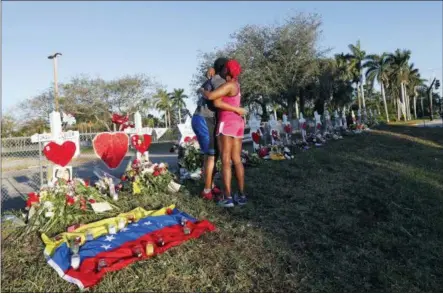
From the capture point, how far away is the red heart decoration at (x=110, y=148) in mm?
6180

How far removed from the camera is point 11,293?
3.10 metres

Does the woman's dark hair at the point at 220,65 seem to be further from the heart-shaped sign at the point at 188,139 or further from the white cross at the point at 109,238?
the heart-shaped sign at the point at 188,139

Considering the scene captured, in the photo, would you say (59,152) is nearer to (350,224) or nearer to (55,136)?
(55,136)

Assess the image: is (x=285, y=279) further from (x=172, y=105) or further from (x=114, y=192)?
(x=172, y=105)

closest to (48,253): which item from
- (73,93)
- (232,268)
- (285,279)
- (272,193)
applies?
(232,268)

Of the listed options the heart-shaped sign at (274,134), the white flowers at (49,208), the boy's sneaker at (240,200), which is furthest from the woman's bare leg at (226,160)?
the heart-shaped sign at (274,134)

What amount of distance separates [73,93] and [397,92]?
47.3 meters

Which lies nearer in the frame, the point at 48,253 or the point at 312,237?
the point at 48,253

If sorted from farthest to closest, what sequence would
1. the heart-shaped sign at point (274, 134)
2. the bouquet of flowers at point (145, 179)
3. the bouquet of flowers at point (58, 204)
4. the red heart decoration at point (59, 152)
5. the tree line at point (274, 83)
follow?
the tree line at point (274, 83) < the heart-shaped sign at point (274, 134) < the bouquet of flowers at point (145, 179) < the red heart decoration at point (59, 152) < the bouquet of flowers at point (58, 204)

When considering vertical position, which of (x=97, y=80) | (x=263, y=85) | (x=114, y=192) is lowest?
(x=114, y=192)

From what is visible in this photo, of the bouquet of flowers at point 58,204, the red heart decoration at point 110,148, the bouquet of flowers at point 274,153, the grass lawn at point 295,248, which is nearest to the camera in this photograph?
the grass lawn at point 295,248

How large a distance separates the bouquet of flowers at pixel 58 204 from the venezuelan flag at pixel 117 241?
0.38 metres

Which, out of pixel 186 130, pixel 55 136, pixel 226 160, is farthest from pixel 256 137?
pixel 55 136

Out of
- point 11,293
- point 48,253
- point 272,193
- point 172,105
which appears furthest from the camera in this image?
point 172,105
